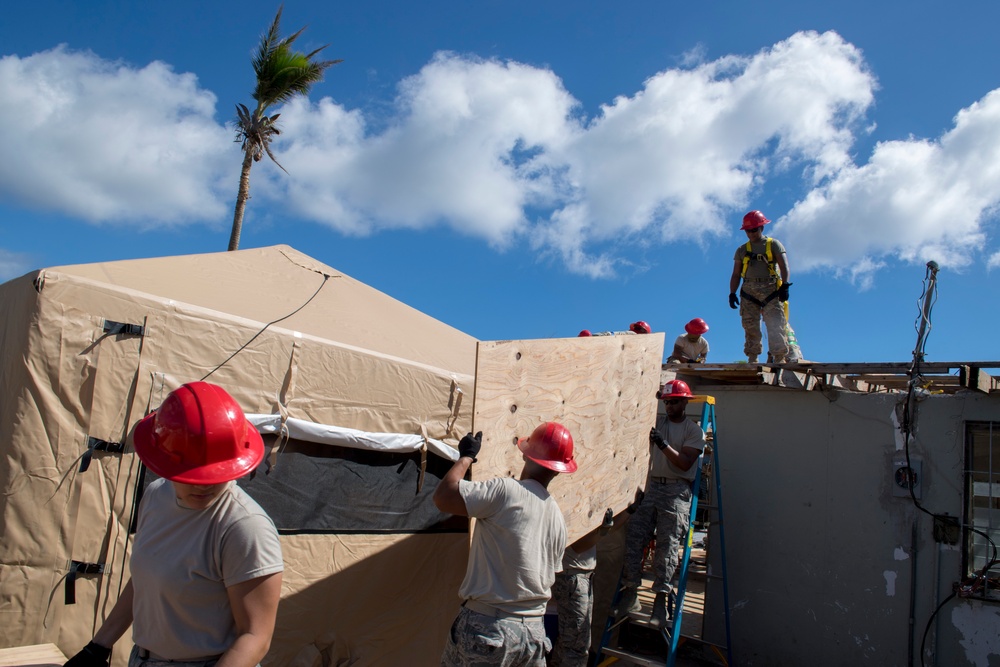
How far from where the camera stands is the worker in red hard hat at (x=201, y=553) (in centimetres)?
193

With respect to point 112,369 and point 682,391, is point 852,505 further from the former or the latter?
point 112,369

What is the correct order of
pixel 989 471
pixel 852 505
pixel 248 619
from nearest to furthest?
1. pixel 248 619
2. pixel 989 471
3. pixel 852 505

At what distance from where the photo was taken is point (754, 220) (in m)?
8.06

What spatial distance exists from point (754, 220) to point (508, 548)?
20.5 feet

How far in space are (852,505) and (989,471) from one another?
112cm

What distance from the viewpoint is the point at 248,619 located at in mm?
1930

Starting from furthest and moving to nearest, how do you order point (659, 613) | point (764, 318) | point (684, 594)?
point (764, 318), point (684, 594), point (659, 613)

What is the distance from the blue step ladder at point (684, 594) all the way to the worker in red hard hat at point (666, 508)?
7 cm

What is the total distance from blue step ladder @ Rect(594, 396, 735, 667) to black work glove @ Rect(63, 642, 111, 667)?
425 centimetres

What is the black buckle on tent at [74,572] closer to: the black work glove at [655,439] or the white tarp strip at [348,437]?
the white tarp strip at [348,437]

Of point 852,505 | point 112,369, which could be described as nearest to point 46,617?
point 112,369

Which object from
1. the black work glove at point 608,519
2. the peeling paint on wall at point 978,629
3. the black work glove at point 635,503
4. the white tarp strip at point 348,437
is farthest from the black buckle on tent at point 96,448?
the peeling paint on wall at point 978,629

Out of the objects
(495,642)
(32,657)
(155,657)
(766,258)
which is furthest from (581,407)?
(766,258)

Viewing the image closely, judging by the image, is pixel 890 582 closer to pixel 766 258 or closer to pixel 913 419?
→ pixel 913 419
